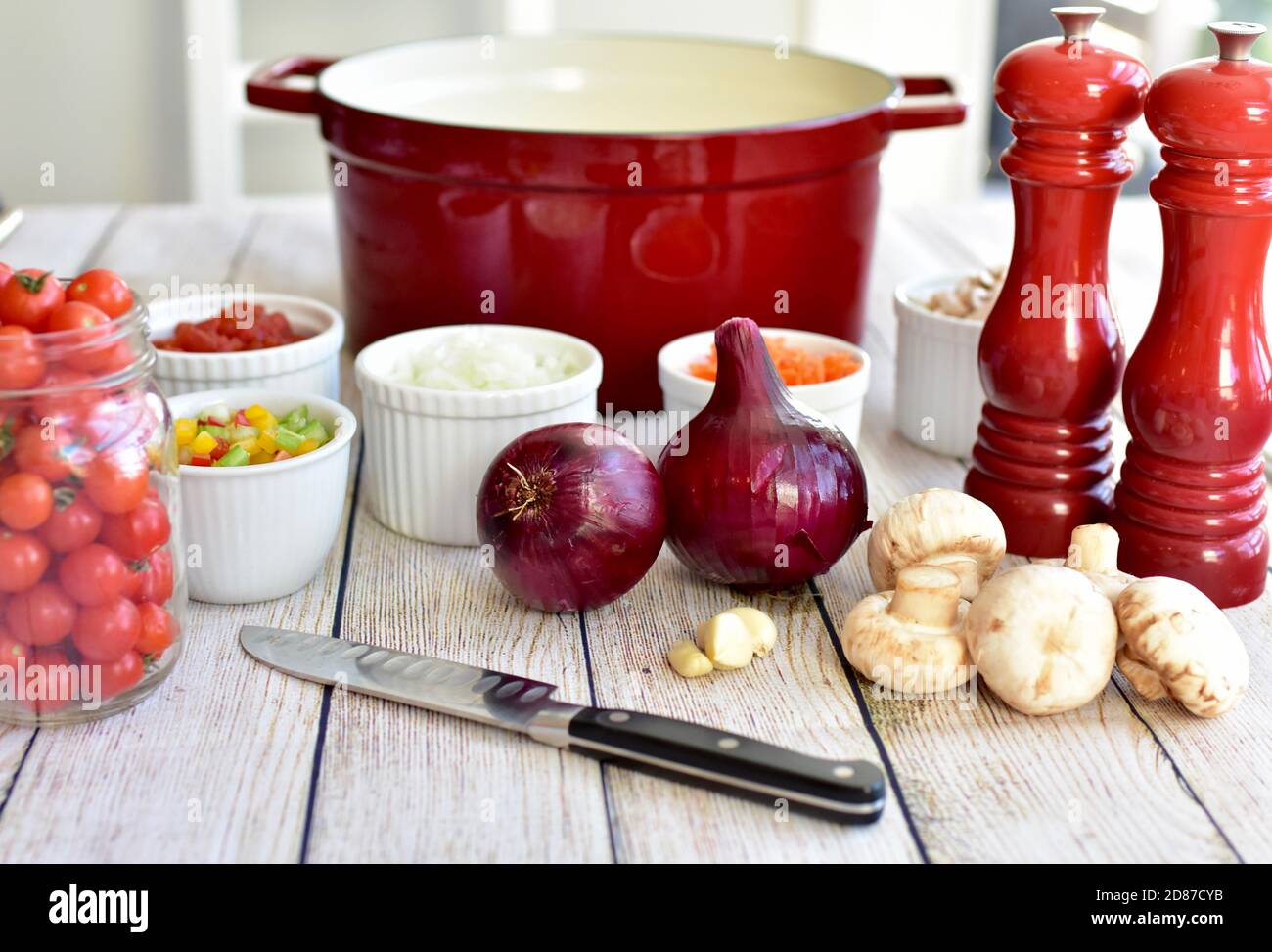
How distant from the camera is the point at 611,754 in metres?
0.81

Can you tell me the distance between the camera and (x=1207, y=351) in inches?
37.3

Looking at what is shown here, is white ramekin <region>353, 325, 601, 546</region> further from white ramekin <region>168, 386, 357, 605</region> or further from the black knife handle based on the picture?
the black knife handle

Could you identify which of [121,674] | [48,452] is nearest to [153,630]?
[121,674]

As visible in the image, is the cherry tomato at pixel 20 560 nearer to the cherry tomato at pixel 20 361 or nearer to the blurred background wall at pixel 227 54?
the cherry tomato at pixel 20 361

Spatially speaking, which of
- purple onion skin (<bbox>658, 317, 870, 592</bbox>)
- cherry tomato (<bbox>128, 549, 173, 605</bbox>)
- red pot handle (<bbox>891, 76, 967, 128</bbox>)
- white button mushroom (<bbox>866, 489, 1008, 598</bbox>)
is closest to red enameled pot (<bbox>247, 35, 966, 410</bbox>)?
red pot handle (<bbox>891, 76, 967, 128</bbox>)

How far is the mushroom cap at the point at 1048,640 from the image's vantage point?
33.5 inches

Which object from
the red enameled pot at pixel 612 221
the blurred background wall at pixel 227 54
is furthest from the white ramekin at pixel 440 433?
the blurred background wall at pixel 227 54

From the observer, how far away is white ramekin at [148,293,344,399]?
1152 millimetres

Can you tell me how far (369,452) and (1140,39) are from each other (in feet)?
8.63

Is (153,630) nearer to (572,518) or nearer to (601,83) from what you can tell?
(572,518)

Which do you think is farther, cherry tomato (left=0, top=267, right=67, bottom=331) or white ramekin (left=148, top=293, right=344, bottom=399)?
white ramekin (left=148, top=293, right=344, bottom=399)

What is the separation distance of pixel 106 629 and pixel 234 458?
0.63ft

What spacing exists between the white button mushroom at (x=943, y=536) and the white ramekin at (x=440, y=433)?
279 mm
